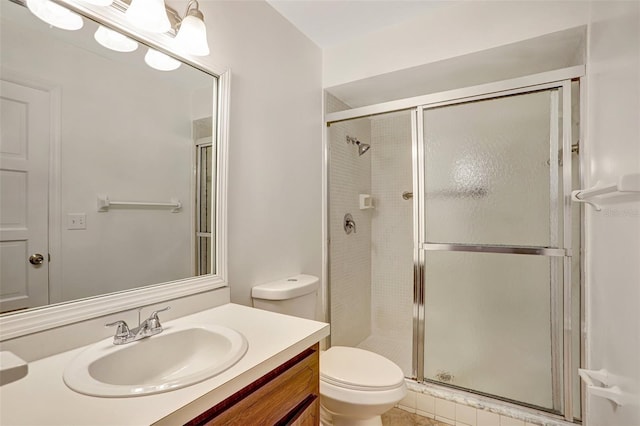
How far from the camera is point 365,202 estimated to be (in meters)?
2.77

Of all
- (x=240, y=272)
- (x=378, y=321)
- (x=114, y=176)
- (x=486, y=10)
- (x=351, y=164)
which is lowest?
(x=378, y=321)

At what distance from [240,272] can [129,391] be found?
2.93 feet

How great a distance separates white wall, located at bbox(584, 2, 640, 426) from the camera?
807 mm

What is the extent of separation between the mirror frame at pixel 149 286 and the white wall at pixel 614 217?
139 centimetres

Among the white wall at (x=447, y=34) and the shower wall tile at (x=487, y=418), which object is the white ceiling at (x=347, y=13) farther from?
the shower wall tile at (x=487, y=418)

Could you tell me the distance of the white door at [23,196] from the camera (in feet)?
2.84

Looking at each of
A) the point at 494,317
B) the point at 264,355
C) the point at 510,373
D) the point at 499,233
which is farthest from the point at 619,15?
the point at 510,373

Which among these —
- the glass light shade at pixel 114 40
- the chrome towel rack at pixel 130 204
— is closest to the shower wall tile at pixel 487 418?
the chrome towel rack at pixel 130 204

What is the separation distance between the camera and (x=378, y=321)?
9.48 feet

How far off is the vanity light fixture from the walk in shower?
1.21m

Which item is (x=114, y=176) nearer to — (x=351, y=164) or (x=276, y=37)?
(x=276, y=37)

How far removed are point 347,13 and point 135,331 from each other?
197 cm

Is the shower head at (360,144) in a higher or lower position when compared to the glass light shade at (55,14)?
lower

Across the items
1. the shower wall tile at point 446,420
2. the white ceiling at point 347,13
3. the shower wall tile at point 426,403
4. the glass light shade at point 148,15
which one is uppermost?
the white ceiling at point 347,13
